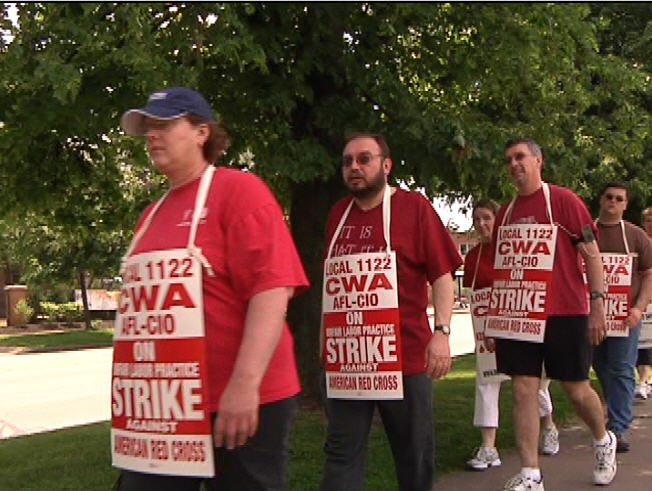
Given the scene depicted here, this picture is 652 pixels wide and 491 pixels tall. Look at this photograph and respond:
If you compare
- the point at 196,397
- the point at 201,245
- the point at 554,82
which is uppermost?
the point at 554,82

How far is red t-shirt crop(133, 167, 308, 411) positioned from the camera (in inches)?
105

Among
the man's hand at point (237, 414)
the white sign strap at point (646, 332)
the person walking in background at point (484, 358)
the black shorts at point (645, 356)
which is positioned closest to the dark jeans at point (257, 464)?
the man's hand at point (237, 414)

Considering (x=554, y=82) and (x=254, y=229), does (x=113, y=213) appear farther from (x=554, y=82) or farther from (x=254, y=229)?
(x=254, y=229)

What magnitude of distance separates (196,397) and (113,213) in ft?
21.8

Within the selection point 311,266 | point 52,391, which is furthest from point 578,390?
point 52,391

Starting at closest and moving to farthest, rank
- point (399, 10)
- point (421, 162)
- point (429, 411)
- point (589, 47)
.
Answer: point (429, 411), point (399, 10), point (421, 162), point (589, 47)

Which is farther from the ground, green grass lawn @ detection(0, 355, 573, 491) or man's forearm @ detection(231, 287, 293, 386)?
man's forearm @ detection(231, 287, 293, 386)

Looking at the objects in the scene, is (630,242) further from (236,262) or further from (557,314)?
(236,262)

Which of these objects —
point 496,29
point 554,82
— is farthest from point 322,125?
point 554,82

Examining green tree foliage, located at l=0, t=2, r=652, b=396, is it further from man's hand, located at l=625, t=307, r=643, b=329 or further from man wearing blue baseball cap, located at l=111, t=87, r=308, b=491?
man wearing blue baseball cap, located at l=111, t=87, r=308, b=491

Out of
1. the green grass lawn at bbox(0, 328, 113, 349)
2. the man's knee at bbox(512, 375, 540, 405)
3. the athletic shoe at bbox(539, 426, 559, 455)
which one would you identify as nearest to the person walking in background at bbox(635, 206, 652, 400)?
the athletic shoe at bbox(539, 426, 559, 455)

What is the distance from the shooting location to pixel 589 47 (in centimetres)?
820

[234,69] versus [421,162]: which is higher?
[234,69]

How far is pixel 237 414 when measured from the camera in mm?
2547
